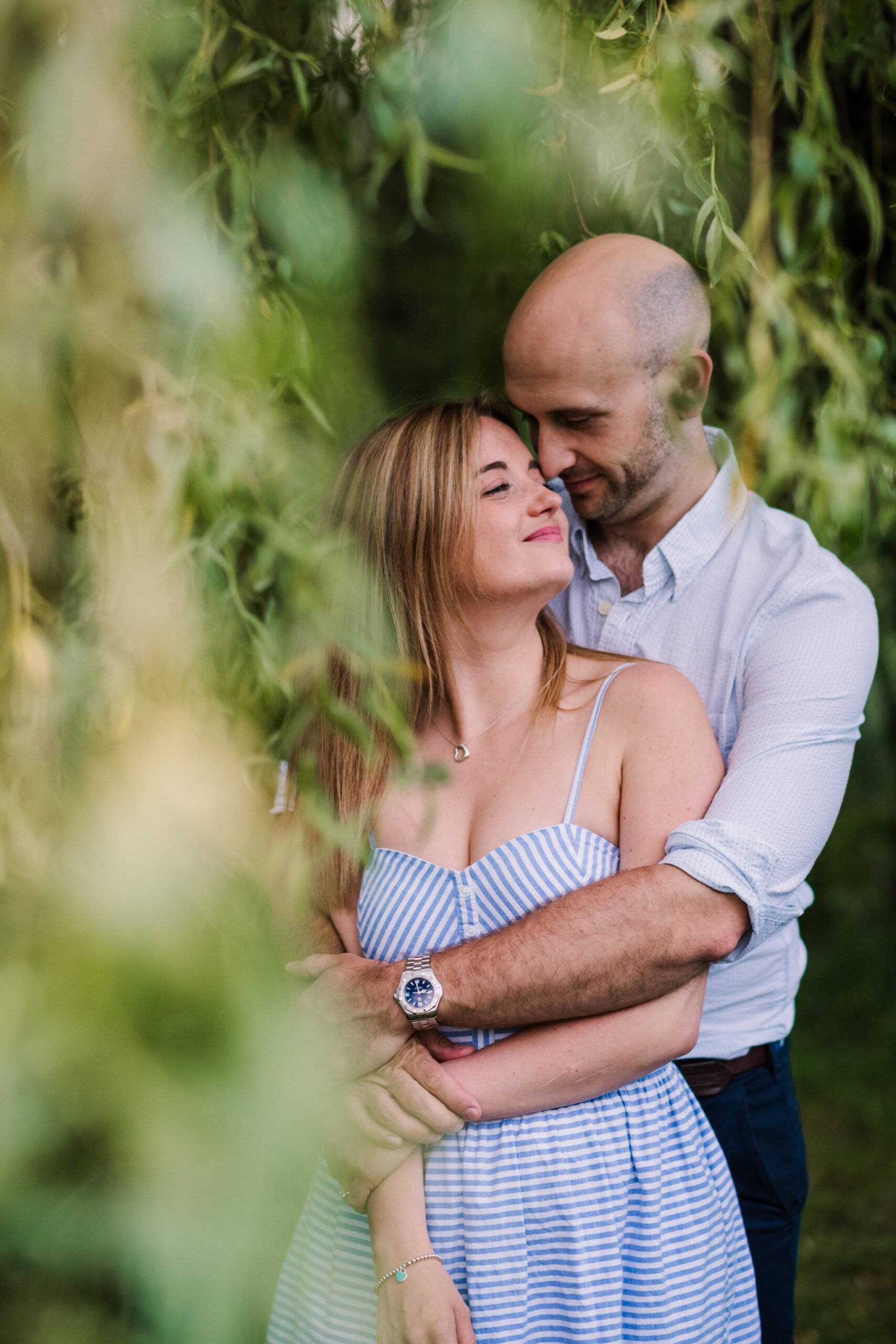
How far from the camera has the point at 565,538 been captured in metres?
1.40

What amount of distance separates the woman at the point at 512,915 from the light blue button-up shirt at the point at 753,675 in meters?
0.08

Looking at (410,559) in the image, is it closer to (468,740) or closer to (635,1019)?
(468,740)

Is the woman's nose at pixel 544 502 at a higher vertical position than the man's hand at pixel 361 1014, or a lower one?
higher

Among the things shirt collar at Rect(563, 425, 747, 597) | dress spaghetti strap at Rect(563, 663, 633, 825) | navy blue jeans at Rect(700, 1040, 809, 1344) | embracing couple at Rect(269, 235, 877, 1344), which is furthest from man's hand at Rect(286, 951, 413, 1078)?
shirt collar at Rect(563, 425, 747, 597)

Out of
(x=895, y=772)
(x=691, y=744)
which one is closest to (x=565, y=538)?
(x=691, y=744)

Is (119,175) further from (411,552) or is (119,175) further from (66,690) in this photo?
(411,552)

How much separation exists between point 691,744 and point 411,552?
1.36 ft

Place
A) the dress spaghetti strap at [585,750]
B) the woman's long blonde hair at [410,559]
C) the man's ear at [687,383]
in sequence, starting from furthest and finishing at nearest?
the woman's long blonde hair at [410,559] < the dress spaghetti strap at [585,750] < the man's ear at [687,383]

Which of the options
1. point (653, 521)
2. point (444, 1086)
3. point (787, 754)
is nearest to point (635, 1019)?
point (444, 1086)

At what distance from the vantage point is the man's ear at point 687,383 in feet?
3.74

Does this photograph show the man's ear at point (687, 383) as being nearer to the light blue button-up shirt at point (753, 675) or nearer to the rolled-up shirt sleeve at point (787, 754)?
the light blue button-up shirt at point (753, 675)

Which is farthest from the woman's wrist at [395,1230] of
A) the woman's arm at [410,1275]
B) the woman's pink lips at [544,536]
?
the woman's pink lips at [544,536]

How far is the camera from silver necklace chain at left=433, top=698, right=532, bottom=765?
1.42 meters

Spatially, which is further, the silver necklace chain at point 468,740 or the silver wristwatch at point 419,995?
the silver necklace chain at point 468,740
